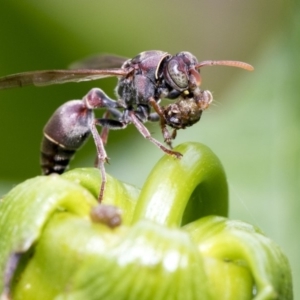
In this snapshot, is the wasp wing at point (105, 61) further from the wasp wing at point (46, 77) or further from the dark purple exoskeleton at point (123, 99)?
the wasp wing at point (46, 77)

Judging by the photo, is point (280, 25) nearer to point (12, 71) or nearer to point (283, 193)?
point (283, 193)

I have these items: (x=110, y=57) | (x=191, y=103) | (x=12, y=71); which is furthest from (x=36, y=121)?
(x=191, y=103)

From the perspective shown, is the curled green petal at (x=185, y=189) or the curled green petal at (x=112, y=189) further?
the curled green petal at (x=112, y=189)

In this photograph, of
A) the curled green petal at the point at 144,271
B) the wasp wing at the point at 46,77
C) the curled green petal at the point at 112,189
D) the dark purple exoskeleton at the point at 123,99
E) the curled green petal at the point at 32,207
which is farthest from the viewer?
the dark purple exoskeleton at the point at 123,99

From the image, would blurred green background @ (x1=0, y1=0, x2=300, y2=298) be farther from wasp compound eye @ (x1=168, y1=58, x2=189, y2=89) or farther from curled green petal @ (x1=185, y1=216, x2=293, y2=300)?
curled green petal @ (x1=185, y1=216, x2=293, y2=300)

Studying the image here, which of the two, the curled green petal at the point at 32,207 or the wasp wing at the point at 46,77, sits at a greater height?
the wasp wing at the point at 46,77

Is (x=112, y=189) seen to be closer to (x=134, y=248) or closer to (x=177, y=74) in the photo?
(x=134, y=248)

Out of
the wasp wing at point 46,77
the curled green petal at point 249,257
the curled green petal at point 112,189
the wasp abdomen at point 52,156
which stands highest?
the wasp wing at point 46,77

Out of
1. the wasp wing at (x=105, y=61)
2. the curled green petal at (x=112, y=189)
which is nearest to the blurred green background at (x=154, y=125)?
the wasp wing at (x=105, y=61)
